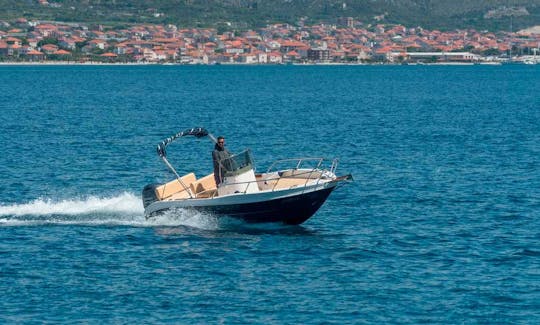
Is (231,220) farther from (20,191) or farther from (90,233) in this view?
(20,191)

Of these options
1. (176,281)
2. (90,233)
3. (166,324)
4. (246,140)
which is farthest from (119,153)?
(166,324)

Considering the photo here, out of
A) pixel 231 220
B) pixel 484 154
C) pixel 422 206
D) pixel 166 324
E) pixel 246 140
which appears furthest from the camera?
pixel 246 140

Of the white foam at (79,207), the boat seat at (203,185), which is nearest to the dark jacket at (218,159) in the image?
the boat seat at (203,185)

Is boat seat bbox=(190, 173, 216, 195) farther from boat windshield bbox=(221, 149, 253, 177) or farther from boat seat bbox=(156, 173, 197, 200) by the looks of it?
boat windshield bbox=(221, 149, 253, 177)

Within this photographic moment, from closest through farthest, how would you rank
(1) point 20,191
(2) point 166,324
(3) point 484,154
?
1. (2) point 166,324
2. (1) point 20,191
3. (3) point 484,154

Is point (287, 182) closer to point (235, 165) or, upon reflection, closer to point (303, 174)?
point (303, 174)

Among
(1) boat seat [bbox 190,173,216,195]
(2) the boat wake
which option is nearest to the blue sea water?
(2) the boat wake

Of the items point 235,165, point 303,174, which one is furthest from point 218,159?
point 303,174

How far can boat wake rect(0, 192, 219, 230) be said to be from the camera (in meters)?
35.6

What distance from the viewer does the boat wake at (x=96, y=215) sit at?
35.6m

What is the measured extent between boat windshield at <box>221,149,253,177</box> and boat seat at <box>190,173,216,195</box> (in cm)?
153

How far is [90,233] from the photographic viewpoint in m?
35.4

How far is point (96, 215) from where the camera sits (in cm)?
3809

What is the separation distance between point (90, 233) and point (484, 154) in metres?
30.5
